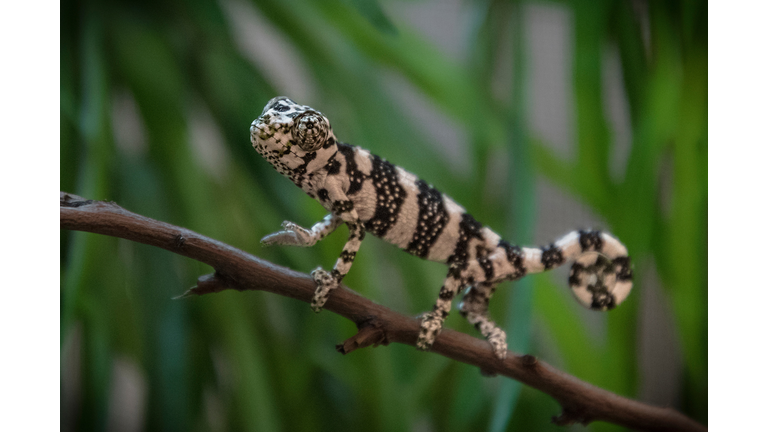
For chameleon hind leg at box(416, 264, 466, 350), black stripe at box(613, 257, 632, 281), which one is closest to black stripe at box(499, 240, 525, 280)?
chameleon hind leg at box(416, 264, 466, 350)

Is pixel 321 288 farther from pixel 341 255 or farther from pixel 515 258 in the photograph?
pixel 515 258

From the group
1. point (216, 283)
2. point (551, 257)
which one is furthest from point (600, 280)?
point (216, 283)

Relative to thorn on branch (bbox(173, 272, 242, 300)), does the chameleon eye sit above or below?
above

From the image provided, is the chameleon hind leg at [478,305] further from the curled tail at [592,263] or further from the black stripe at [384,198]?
the black stripe at [384,198]

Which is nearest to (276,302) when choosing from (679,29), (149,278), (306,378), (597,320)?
(306,378)

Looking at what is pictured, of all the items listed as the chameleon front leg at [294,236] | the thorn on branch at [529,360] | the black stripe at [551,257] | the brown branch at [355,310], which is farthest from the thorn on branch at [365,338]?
the black stripe at [551,257]

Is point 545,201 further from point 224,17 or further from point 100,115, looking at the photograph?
point 100,115

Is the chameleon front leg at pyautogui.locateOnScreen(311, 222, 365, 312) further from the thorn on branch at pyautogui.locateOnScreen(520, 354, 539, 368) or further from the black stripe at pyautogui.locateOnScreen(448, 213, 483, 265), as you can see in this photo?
the thorn on branch at pyautogui.locateOnScreen(520, 354, 539, 368)
